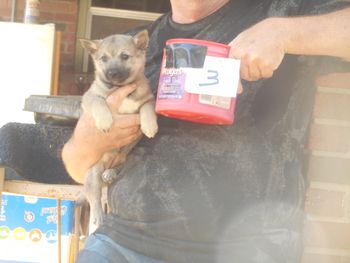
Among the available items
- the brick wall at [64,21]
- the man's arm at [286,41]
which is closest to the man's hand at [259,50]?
the man's arm at [286,41]

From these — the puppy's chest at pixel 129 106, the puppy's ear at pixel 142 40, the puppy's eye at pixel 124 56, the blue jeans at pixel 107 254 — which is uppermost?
the puppy's ear at pixel 142 40

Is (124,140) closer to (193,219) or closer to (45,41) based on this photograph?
(193,219)

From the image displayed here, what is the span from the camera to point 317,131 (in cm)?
212

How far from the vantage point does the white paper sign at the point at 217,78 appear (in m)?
1.35

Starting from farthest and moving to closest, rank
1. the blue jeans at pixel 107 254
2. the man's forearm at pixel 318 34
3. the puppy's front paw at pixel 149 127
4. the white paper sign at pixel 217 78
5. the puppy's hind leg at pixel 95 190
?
the puppy's hind leg at pixel 95 190
the puppy's front paw at pixel 149 127
the blue jeans at pixel 107 254
the man's forearm at pixel 318 34
the white paper sign at pixel 217 78

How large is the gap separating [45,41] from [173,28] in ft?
5.60

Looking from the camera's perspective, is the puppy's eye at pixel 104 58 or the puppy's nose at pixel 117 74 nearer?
the puppy's nose at pixel 117 74

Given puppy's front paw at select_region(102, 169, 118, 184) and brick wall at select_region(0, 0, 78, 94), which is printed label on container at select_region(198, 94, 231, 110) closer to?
puppy's front paw at select_region(102, 169, 118, 184)

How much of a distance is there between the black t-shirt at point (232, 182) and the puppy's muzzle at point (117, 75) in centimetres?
41

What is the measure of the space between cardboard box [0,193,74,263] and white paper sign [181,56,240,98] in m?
2.36

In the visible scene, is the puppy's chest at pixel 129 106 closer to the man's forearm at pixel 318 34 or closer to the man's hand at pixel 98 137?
the man's hand at pixel 98 137

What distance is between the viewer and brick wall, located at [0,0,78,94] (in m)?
4.33

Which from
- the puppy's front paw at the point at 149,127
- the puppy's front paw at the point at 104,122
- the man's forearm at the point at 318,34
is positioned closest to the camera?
the man's forearm at the point at 318,34

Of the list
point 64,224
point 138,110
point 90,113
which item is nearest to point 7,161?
point 90,113
